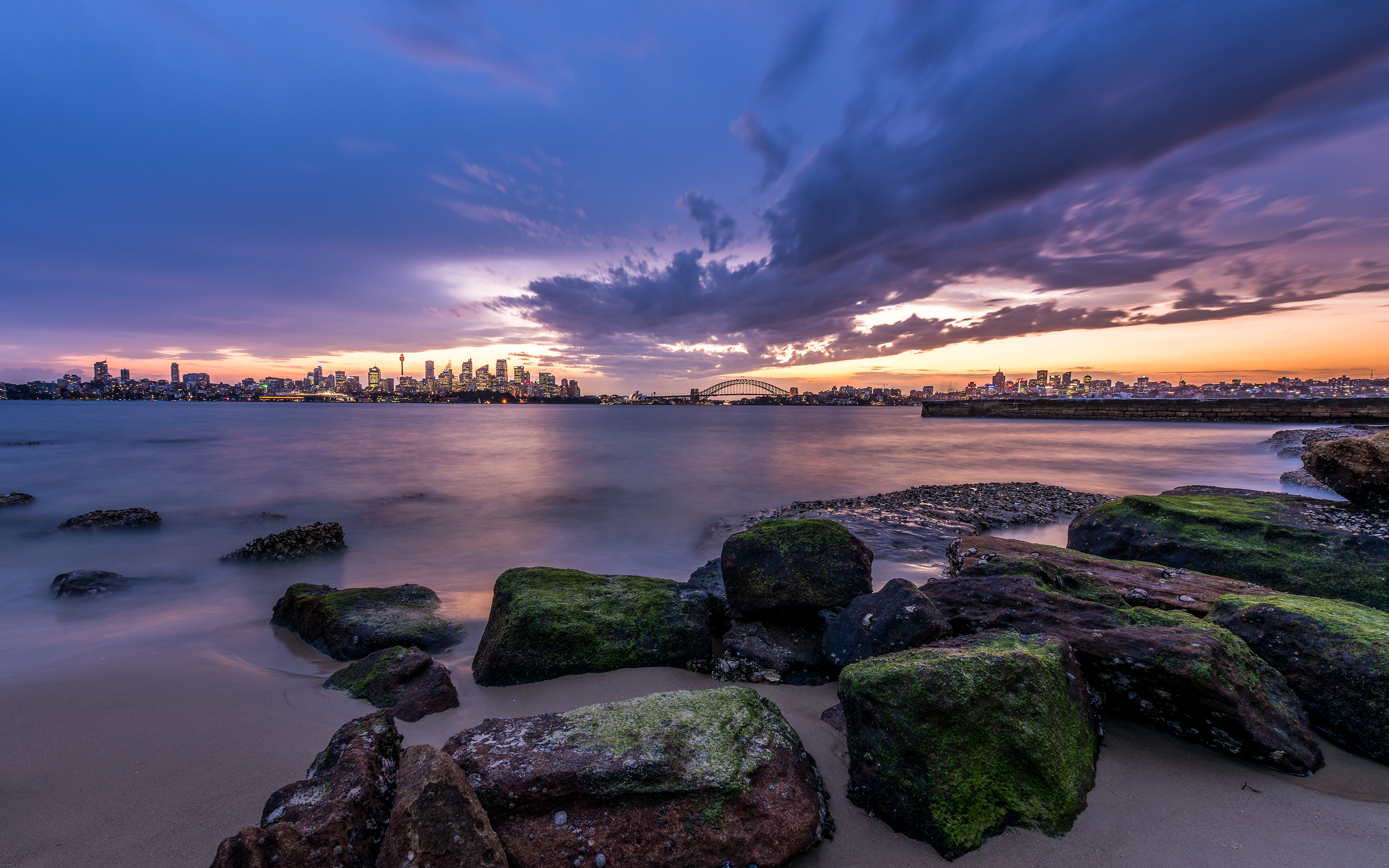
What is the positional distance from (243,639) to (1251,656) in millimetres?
8544

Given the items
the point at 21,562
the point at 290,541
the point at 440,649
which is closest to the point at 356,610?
the point at 440,649

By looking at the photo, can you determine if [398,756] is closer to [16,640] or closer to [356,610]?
[356,610]

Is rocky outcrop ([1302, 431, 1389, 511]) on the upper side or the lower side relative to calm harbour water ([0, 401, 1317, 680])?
upper

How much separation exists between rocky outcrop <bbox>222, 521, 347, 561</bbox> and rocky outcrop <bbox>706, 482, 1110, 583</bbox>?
7067mm

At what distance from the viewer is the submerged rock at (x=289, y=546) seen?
8602 millimetres

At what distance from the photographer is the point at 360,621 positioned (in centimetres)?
522

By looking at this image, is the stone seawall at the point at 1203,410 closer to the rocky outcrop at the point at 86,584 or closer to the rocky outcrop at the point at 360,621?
the rocky outcrop at the point at 360,621

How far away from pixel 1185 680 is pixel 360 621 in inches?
254

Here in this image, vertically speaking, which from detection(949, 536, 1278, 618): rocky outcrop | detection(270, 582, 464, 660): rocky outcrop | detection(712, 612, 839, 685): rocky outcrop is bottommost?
detection(270, 582, 464, 660): rocky outcrop

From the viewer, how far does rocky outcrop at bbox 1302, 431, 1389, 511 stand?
252 inches

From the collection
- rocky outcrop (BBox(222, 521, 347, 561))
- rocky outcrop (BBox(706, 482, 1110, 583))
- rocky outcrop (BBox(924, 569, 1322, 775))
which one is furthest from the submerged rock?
rocky outcrop (BBox(924, 569, 1322, 775))

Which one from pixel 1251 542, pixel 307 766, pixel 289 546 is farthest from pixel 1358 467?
pixel 289 546

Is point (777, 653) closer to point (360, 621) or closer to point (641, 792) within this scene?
point (641, 792)

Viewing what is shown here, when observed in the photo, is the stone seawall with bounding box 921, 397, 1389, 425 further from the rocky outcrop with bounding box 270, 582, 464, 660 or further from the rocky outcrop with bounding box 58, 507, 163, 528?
the rocky outcrop with bounding box 58, 507, 163, 528
